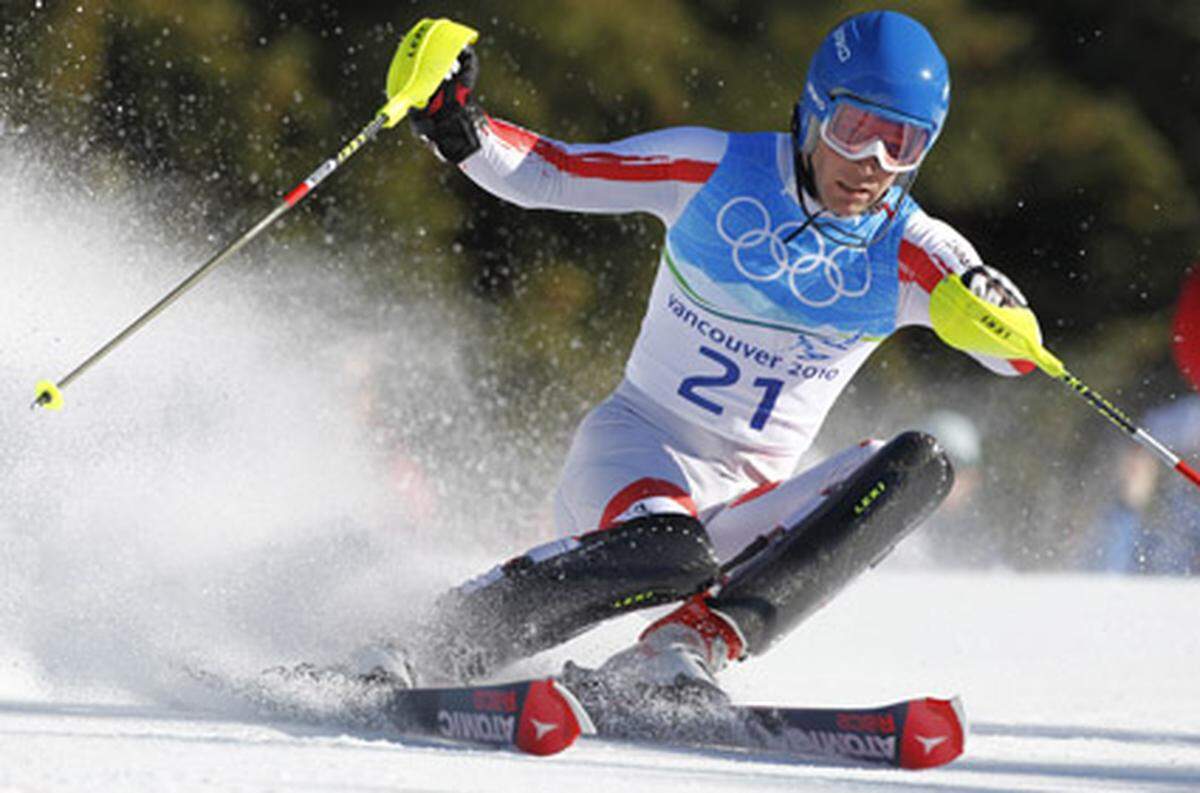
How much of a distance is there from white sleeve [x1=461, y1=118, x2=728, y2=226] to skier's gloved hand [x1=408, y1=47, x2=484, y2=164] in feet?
0.11

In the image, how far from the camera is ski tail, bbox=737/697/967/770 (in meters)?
3.06

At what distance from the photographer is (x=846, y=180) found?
3727 mm

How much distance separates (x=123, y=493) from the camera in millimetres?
Answer: 4199

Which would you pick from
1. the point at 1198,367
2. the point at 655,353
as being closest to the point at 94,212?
the point at 655,353

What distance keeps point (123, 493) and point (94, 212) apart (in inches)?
143

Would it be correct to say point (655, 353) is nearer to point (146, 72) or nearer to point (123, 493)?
point (123, 493)

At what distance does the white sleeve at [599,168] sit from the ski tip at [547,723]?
50.0 inches

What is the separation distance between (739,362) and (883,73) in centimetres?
63

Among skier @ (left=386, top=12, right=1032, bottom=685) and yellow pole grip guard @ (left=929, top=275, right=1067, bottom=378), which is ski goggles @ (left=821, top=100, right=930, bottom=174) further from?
yellow pole grip guard @ (left=929, top=275, right=1067, bottom=378)

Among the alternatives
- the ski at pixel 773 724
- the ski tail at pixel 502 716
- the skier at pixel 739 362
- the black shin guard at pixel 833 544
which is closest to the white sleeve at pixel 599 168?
the skier at pixel 739 362

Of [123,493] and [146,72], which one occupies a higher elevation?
[146,72]

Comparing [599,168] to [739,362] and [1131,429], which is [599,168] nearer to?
[739,362]

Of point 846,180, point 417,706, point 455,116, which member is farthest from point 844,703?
point 455,116

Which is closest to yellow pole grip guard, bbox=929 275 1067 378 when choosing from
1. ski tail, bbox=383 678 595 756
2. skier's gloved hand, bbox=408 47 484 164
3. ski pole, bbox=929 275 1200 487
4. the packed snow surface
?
ski pole, bbox=929 275 1200 487
